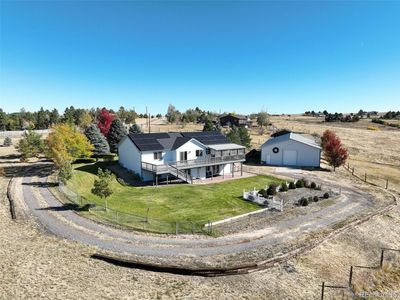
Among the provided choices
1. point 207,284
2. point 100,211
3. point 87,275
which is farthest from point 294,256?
point 100,211

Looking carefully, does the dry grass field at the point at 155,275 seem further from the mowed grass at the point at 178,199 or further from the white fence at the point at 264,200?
the mowed grass at the point at 178,199

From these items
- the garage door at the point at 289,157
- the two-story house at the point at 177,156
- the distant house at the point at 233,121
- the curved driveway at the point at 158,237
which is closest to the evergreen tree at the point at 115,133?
the two-story house at the point at 177,156

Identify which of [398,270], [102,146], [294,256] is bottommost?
[398,270]

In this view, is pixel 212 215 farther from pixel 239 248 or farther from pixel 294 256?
pixel 294 256

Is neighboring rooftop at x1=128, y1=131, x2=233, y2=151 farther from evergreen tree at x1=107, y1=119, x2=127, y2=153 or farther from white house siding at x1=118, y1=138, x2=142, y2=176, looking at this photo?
evergreen tree at x1=107, y1=119, x2=127, y2=153

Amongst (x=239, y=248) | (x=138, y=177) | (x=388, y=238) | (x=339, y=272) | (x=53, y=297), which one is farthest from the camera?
(x=138, y=177)

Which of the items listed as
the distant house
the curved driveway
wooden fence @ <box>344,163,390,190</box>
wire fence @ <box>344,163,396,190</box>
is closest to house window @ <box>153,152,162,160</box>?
the curved driveway

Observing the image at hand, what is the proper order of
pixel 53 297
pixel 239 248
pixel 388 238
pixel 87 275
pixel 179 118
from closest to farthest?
pixel 53 297
pixel 87 275
pixel 239 248
pixel 388 238
pixel 179 118

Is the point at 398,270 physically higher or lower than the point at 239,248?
lower

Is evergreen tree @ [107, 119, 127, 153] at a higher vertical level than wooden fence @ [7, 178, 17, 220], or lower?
higher
